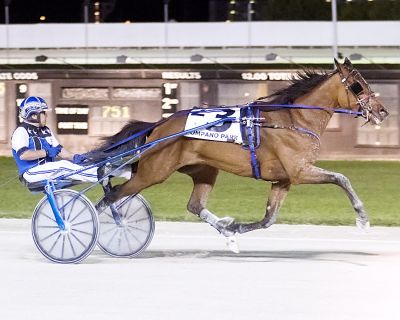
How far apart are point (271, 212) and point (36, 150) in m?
2.14

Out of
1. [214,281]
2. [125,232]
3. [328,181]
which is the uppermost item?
[328,181]

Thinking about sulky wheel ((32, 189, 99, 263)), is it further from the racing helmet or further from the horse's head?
the horse's head

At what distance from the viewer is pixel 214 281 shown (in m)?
8.62

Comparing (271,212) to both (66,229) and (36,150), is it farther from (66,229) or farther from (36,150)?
(36,150)

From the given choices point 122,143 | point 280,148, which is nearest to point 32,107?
point 122,143

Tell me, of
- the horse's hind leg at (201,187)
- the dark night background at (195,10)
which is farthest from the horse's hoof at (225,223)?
the dark night background at (195,10)

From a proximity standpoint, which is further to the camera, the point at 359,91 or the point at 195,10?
the point at 195,10

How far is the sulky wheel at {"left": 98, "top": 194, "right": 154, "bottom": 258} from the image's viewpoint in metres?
10.0

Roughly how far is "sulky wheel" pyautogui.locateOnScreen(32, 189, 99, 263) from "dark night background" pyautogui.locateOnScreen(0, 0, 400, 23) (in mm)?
32525

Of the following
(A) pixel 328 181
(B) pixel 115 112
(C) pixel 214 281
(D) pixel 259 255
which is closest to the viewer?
(C) pixel 214 281

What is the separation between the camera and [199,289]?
825cm

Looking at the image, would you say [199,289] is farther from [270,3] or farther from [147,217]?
[270,3]

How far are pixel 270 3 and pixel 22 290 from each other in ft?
118

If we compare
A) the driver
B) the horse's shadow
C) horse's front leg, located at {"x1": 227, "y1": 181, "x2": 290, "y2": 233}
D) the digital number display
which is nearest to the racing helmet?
the driver
